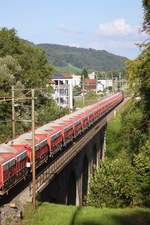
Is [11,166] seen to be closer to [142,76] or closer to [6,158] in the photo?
[6,158]

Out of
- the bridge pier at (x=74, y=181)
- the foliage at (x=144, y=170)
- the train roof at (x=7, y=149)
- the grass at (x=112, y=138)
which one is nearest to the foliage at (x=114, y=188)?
the foliage at (x=144, y=170)

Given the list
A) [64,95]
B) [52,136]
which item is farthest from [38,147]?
[64,95]

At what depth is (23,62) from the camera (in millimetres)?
98062

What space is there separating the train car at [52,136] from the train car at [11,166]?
26.7 feet

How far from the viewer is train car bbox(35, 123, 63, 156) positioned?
47.7 metres

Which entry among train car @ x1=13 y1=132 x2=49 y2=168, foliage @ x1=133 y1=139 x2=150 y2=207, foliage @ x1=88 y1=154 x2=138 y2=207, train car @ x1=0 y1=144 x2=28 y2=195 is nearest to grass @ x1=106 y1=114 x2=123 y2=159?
train car @ x1=13 y1=132 x2=49 y2=168

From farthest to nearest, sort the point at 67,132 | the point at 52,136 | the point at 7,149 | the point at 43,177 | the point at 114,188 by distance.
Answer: the point at 67,132
the point at 52,136
the point at 114,188
the point at 43,177
the point at 7,149

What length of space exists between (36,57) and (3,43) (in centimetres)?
1862

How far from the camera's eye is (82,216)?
100 feet

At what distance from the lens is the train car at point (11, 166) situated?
32566 millimetres

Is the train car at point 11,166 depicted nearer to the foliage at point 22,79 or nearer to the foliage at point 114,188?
the foliage at point 114,188

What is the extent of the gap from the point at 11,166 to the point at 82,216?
24.1 feet

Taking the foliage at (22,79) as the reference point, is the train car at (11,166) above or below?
below

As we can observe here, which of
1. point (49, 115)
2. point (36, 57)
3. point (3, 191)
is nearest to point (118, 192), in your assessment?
point (3, 191)
